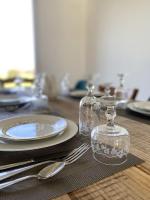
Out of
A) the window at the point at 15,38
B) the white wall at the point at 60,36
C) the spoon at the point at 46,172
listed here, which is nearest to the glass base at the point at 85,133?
the spoon at the point at 46,172

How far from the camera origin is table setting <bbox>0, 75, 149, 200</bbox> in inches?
22.2

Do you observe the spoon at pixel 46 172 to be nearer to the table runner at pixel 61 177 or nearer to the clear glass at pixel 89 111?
the table runner at pixel 61 177

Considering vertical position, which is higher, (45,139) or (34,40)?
(34,40)

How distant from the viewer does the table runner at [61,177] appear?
0.53m

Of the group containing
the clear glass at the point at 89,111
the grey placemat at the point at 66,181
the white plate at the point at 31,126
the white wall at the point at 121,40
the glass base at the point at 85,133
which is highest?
the white wall at the point at 121,40

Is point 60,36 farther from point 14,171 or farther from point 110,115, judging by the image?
point 14,171

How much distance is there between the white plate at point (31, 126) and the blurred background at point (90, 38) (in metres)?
2.18

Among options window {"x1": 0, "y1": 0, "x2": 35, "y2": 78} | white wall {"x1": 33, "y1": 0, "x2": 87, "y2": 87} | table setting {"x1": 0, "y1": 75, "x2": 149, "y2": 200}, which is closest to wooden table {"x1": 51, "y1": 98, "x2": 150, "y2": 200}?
table setting {"x1": 0, "y1": 75, "x2": 149, "y2": 200}

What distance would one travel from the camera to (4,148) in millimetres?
726

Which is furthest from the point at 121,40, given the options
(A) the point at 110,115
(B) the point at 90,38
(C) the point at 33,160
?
(C) the point at 33,160

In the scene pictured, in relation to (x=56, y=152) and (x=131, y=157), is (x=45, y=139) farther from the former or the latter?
(x=131, y=157)

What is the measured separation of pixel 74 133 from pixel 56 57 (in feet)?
9.91

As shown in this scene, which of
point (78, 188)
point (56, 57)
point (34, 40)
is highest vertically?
point (34, 40)

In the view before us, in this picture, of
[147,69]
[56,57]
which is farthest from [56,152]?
[56,57]
